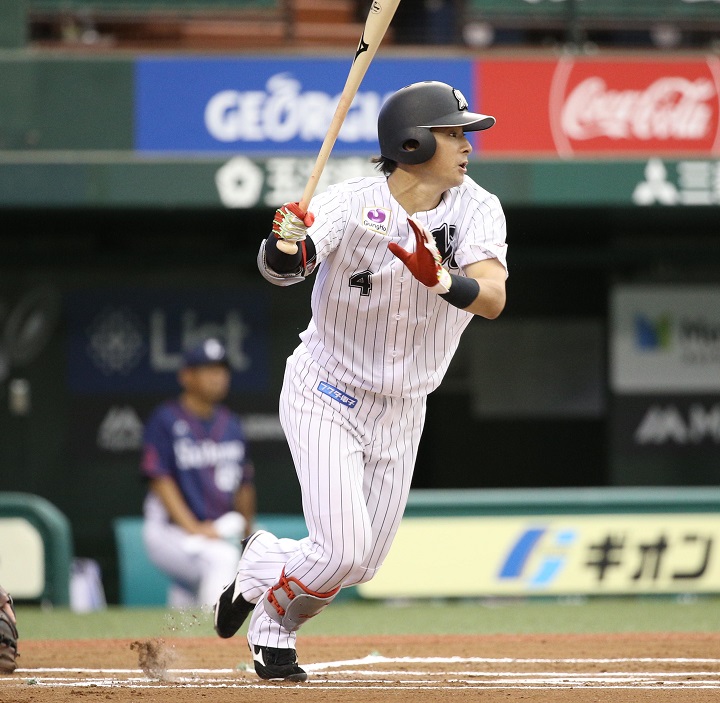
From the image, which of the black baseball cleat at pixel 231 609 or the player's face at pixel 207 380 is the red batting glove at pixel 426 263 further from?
the player's face at pixel 207 380

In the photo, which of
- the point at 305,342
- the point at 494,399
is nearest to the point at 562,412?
the point at 494,399

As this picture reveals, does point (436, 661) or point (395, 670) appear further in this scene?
point (436, 661)

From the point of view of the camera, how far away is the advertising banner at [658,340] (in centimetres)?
1009

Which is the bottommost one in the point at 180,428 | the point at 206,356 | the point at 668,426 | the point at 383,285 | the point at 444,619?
the point at 444,619

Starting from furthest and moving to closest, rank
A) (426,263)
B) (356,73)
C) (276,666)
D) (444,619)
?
(444,619) → (276,666) → (356,73) → (426,263)

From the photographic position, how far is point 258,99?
884 centimetres

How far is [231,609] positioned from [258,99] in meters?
4.97

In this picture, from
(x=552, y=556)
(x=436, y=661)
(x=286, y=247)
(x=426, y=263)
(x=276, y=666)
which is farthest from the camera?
(x=552, y=556)

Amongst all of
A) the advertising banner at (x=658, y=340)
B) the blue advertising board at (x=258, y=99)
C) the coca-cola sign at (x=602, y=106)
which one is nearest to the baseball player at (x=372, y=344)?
the blue advertising board at (x=258, y=99)

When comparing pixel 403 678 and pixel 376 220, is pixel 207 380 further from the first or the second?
pixel 376 220

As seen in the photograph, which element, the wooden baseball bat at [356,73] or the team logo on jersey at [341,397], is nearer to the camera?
the wooden baseball bat at [356,73]

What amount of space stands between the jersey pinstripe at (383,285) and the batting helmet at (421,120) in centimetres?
14

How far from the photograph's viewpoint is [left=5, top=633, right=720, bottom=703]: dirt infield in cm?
392

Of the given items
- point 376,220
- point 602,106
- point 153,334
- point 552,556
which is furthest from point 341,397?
point 153,334
